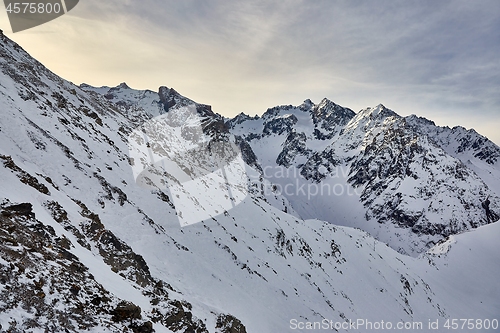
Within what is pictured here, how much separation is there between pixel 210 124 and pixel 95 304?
145 metres

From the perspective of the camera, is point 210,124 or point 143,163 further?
point 210,124

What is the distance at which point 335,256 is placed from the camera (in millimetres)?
60969

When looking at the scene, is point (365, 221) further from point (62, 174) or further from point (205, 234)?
point (62, 174)

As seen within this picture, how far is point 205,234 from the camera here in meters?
35.8

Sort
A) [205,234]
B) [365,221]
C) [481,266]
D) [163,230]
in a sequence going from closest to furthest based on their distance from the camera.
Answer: [163,230] < [205,234] < [481,266] < [365,221]

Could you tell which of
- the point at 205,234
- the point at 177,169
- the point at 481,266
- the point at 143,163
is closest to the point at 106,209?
the point at 205,234

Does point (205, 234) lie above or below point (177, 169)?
below

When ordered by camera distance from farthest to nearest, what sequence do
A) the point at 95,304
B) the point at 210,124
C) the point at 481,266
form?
the point at 210,124 < the point at 481,266 < the point at 95,304

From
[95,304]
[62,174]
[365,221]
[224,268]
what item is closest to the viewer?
[95,304]

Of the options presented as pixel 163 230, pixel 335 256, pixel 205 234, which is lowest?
pixel 335 256

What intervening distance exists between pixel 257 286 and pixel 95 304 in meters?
25.1

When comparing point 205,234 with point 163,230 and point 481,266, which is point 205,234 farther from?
point 481,266

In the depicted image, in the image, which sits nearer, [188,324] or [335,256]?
[188,324]

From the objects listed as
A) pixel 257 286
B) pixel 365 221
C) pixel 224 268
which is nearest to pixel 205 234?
pixel 224 268
